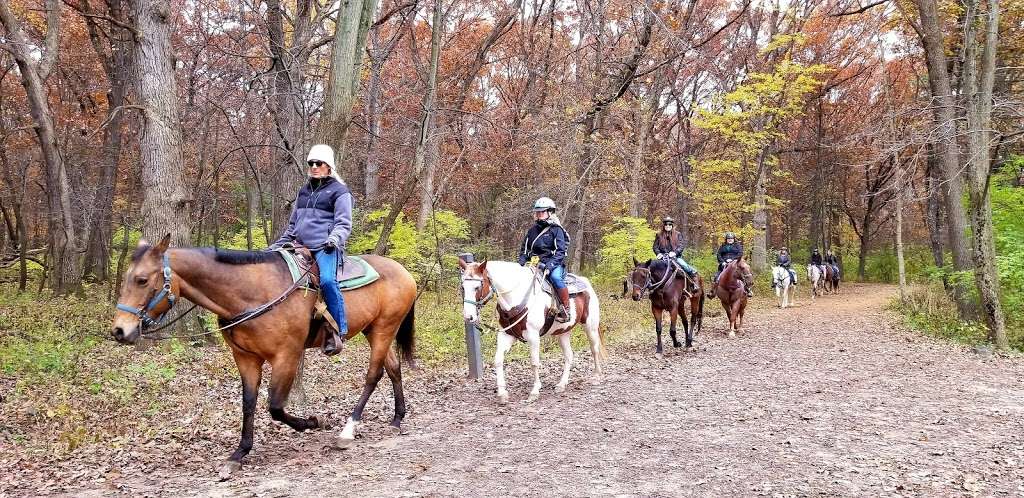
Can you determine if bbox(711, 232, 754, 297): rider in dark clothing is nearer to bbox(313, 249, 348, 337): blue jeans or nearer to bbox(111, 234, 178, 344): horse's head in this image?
bbox(313, 249, 348, 337): blue jeans

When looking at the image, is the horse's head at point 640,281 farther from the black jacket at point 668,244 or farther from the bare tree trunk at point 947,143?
the bare tree trunk at point 947,143

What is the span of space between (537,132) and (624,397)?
11184 millimetres

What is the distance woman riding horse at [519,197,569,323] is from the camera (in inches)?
348

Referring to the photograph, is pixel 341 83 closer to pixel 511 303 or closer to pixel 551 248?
pixel 511 303

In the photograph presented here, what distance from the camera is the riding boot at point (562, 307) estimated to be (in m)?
8.88

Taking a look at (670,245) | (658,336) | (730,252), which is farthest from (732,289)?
(658,336)

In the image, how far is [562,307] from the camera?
29.2ft

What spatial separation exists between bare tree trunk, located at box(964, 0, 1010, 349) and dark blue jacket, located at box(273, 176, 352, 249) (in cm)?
1229

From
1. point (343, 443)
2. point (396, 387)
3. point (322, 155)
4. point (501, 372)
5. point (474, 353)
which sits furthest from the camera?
point (474, 353)

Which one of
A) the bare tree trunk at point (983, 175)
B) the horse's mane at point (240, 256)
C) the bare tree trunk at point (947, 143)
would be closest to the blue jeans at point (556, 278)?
the horse's mane at point (240, 256)

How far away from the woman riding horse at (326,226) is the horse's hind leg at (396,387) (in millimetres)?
970

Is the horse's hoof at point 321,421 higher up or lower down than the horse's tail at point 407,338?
lower down

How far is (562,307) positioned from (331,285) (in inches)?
155

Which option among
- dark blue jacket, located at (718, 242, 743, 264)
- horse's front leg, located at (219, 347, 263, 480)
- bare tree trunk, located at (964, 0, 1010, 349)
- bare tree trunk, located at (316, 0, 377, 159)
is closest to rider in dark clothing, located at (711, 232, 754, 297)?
dark blue jacket, located at (718, 242, 743, 264)
